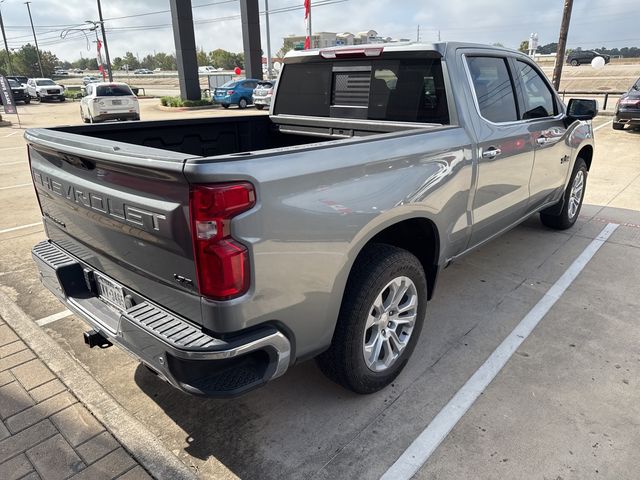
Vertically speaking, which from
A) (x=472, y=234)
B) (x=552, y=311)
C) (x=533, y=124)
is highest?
(x=533, y=124)

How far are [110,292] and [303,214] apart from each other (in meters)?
1.19

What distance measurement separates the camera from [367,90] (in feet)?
12.1

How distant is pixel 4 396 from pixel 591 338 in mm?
3849

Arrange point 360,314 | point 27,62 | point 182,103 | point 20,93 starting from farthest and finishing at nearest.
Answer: point 27,62
point 20,93
point 182,103
point 360,314

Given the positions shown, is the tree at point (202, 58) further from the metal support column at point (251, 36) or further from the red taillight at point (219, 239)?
the red taillight at point (219, 239)

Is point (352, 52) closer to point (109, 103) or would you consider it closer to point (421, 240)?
point (421, 240)

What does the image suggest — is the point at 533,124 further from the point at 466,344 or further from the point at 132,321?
the point at 132,321

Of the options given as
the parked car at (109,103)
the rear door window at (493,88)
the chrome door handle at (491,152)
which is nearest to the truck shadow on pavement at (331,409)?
the chrome door handle at (491,152)

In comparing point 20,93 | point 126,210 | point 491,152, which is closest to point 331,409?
point 126,210

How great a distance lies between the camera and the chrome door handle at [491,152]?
Answer: 3.26 metres

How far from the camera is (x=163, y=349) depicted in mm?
1952

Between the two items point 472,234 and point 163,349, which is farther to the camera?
point 472,234

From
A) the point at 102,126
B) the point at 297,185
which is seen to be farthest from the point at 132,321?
the point at 102,126

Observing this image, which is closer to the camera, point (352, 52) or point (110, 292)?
point (110, 292)
